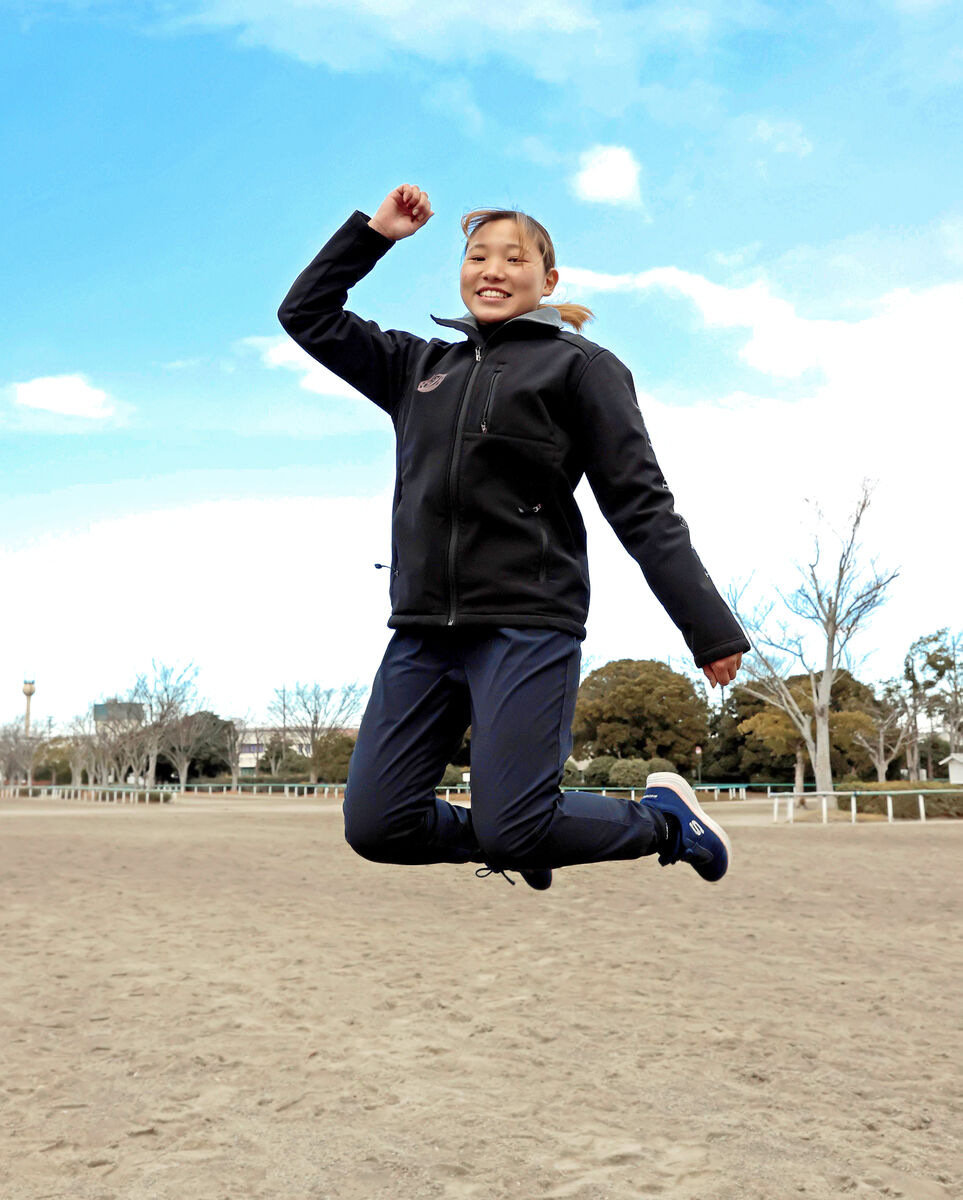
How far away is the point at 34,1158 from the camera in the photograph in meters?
6.36

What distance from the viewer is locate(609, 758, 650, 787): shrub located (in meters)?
33.2

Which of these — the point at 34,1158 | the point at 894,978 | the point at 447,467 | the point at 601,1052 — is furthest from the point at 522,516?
the point at 894,978

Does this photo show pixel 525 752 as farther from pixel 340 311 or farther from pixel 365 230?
pixel 365 230

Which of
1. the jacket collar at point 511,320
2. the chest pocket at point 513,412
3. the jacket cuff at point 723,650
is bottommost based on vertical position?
the jacket cuff at point 723,650

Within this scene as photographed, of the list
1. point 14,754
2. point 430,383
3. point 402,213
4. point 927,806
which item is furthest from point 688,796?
point 14,754

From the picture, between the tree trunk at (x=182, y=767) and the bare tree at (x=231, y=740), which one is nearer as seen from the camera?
the tree trunk at (x=182, y=767)

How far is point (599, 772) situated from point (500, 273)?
3393cm

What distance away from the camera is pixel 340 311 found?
8.71ft

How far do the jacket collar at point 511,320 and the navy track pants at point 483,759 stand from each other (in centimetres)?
71

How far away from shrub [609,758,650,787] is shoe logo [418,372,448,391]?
31196 mm

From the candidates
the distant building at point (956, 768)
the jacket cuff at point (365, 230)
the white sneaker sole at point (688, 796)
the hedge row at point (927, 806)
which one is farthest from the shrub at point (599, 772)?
the jacket cuff at point (365, 230)

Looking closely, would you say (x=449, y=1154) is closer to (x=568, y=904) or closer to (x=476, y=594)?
(x=476, y=594)

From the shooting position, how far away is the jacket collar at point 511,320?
2.50 m

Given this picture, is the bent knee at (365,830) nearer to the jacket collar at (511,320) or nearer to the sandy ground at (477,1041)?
the jacket collar at (511,320)
